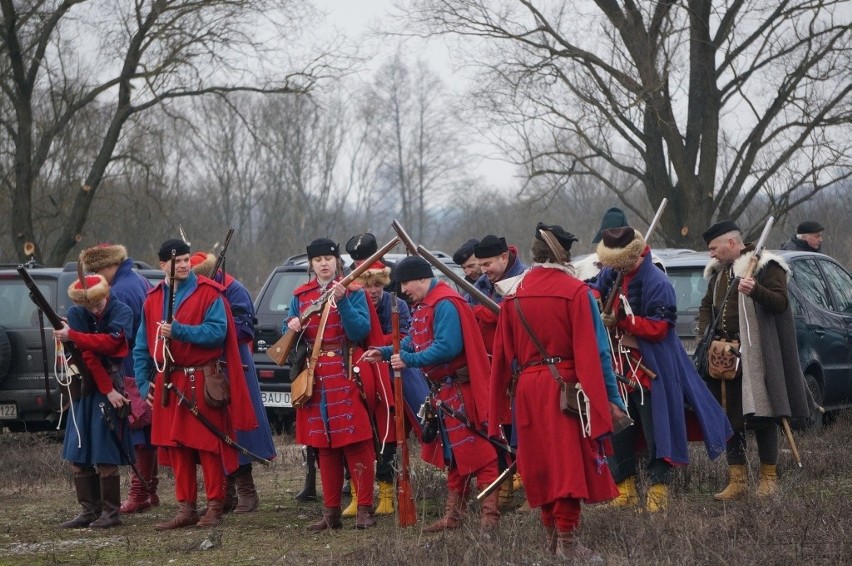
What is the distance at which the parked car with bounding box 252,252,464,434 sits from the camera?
492 inches

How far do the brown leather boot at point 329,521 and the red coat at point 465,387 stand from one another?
90 centimetres

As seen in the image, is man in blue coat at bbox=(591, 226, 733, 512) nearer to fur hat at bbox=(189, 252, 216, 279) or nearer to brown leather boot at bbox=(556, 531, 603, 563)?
brown leather boot at bbox=(556, 531, 603, 563)

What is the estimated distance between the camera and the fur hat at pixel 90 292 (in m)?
8.52

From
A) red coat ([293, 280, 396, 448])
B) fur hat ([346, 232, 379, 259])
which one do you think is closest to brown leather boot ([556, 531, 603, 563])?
red coat ([293, 280, 396, 448])

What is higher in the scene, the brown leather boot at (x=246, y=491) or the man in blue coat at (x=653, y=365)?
the man in blue coat at (x=653, y=365)

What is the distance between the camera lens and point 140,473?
30.5ft

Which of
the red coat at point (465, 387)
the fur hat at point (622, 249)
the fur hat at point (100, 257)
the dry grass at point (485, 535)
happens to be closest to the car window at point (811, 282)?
the dry grass at point (485, 535)

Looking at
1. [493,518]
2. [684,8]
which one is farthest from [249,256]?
[493,518]

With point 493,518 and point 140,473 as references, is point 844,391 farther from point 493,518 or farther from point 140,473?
point 140,473

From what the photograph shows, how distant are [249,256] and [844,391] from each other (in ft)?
139

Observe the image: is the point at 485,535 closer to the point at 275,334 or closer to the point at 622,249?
the point at 622,249

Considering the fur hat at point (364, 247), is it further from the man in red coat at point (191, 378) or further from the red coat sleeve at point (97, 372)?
the red coat sleeve at point (97, 372)

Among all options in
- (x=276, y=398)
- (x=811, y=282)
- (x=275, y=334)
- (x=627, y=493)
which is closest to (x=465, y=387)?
(x=627, y=493)

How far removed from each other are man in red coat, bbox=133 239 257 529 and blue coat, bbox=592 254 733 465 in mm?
2634
